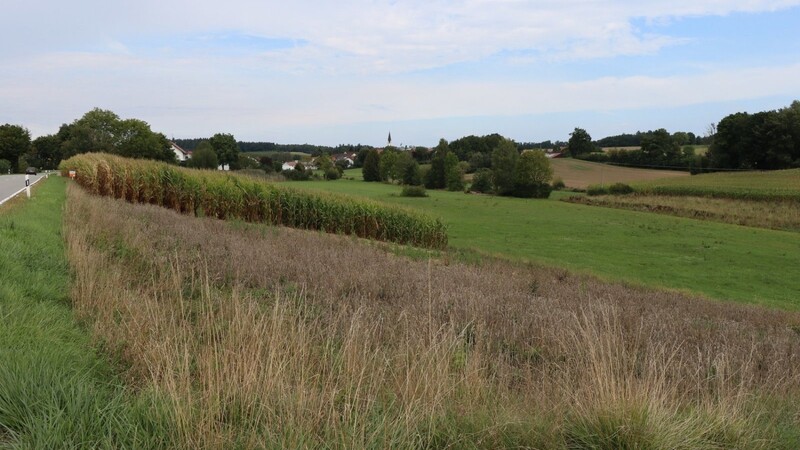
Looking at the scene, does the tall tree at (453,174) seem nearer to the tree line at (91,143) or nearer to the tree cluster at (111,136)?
the tree line at (91,143)

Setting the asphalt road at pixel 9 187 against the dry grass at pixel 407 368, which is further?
the asphalt road at pixel 9 187

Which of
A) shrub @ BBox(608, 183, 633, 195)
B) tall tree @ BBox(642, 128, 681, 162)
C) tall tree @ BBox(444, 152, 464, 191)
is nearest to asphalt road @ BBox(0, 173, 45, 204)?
shrub @ BBox(608, 183, 633, 195)

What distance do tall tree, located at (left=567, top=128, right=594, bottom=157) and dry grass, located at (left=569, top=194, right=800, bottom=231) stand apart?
69404mm

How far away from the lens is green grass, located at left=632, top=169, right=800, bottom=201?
55.2 metres

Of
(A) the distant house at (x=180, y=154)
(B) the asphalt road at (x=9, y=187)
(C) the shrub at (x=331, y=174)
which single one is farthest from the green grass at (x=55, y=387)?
(C) the shrub at (x=331, y=174)

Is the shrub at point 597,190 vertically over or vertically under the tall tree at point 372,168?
under

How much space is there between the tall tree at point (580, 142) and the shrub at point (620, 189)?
6037 cm

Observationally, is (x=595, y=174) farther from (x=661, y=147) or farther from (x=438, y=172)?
(x=438, y=172)

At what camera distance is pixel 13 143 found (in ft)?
286

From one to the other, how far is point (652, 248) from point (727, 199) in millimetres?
32453

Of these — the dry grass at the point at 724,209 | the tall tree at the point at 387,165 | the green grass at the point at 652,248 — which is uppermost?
the tall tree at the point at 387,165

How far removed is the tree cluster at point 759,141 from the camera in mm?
79312

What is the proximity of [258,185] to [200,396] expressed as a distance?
21149 millimetres

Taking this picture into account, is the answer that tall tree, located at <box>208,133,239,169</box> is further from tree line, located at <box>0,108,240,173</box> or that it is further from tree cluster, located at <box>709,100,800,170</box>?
tree cluster, located at <box>709,100,800,170</box>
